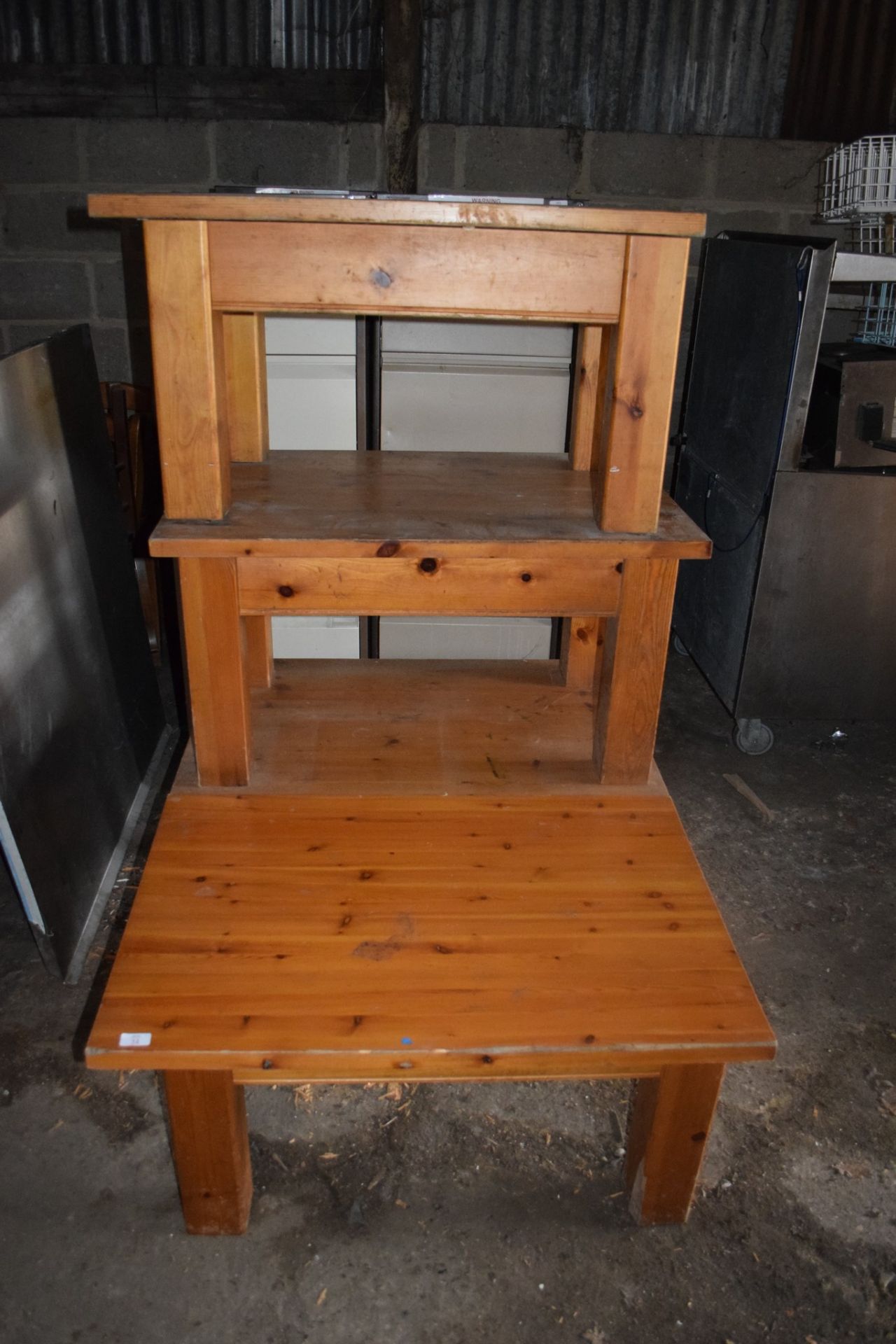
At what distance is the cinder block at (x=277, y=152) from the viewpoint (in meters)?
3.28

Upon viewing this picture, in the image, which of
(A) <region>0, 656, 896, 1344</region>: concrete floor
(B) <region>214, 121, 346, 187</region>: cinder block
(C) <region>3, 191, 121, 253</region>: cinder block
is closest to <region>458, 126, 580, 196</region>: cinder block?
(B) <region>214, 121, 346, 187</region>: cinder block

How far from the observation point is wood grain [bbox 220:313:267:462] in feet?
6.19

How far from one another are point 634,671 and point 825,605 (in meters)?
1.38

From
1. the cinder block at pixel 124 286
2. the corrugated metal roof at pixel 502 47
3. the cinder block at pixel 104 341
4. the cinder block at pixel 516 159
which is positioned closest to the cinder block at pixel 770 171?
the corrugated metal roof at pixel 502 47

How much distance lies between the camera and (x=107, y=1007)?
1.31 meters

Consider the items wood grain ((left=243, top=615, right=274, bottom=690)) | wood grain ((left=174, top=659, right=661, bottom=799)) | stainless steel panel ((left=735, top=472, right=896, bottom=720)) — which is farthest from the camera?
stainless steel panel ((left=735, top=472, right=896, bottom=720))

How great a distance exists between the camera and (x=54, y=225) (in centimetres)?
335

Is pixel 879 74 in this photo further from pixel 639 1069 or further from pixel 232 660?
pixel 639 1069

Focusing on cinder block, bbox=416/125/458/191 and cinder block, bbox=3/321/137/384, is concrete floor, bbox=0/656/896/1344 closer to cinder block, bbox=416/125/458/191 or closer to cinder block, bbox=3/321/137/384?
cinder block, bbox=3/321/137/384

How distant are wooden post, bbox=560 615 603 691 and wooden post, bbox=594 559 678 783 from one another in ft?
0.74

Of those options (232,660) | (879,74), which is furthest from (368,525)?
(879,74)

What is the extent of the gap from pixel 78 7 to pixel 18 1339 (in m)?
3.67

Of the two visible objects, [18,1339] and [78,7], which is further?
[78,7]

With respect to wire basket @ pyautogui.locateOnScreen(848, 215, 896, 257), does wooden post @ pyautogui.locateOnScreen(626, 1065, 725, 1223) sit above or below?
below
